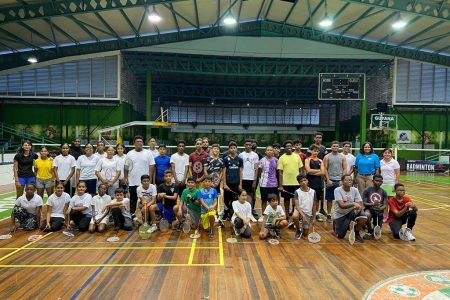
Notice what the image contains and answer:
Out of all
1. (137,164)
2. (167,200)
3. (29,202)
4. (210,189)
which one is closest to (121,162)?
(137,164)

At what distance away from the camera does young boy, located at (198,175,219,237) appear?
7246 mm

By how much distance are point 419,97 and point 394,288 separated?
25.5 metres

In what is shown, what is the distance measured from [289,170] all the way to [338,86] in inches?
637

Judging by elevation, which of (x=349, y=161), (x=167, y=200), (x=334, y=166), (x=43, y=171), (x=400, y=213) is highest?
(x=349, y=161)

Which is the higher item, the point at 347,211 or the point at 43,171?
the point at 43,171

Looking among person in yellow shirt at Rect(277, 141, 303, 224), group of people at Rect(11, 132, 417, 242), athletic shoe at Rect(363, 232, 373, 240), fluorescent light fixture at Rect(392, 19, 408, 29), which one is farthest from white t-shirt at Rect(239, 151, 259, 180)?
fluorescent light fixture at Rect(392, 19, 408, 29)

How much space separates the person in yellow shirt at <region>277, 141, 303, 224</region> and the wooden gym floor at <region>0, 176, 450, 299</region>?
41.2 inches

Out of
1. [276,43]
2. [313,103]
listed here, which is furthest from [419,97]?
[313,103]

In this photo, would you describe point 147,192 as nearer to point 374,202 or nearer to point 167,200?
point 167,200

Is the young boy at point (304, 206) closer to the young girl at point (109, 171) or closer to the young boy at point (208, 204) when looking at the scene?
the young boy at point (208, 204)

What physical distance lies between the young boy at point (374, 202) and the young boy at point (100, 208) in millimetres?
5726

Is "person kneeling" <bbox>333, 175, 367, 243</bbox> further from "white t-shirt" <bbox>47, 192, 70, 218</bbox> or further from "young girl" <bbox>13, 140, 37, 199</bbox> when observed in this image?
"young girl" <bbox>13, 140, 37, 199</bbox>

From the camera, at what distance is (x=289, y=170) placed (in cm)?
779

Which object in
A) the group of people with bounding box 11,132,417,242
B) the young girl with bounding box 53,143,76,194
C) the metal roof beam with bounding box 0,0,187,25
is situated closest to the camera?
the group of people with bounding box 11,132,417,242
